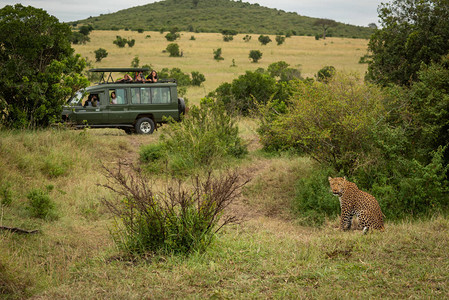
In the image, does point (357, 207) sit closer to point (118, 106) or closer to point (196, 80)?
point (118, 106)

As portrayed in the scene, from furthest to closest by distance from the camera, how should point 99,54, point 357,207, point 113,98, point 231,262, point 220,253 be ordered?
point 99,54
point 113,98
point 357,207
point 220,253
point 231,262

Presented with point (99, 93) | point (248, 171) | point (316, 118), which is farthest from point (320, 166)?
point (99, 93)

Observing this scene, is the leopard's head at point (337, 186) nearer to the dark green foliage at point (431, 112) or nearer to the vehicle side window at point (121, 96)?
the dark green foliage at point (431, 112)

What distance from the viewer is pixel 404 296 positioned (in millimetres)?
4617

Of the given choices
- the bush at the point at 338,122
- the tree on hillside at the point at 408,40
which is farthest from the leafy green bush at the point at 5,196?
the tree on hillside at the point at 408,40

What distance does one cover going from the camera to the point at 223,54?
47.0m

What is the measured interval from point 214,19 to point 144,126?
245 ft

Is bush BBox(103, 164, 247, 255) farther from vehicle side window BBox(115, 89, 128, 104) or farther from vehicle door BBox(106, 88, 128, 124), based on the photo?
vehicle side window BBox(115, 89, 128, 104)

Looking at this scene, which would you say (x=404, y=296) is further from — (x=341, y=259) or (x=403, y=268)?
(x=341, y=259)

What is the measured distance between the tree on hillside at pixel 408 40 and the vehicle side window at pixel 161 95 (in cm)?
681

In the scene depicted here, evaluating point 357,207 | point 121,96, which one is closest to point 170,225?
point 357,207

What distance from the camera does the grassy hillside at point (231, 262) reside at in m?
Result: 4.83

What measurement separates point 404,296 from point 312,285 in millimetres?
896

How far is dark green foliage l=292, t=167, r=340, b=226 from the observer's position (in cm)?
894
